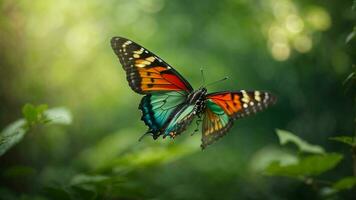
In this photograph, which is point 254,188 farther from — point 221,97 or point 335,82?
point 221,97

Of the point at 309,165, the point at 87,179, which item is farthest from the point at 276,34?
the point at 87,179

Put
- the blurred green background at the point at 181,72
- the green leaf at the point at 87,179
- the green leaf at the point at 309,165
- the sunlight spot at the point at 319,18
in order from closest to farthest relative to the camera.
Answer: the green leaf at the point at 309,165
the green leaf at the point at 87,179
the blurred green background at the point at 181,72
the sunlight spot at the point at 319,18

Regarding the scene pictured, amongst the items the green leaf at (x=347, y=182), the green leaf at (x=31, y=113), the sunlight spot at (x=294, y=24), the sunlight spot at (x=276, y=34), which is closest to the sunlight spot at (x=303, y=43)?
the sunlight spot at (x=294, y=24)

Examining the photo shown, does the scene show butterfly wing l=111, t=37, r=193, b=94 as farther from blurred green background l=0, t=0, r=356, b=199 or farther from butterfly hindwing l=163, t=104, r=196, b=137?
blurred green background l=0, t=0, r=356, b=199

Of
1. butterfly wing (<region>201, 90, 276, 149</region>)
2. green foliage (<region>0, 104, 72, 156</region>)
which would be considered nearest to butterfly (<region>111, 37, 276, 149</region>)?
butterfly wing (<region>201, 90, 276, 149</region>)

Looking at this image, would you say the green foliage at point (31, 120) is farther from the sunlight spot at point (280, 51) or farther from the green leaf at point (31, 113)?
the sunlight spot at point (280, 51)

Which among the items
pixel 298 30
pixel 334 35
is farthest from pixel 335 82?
pixel 298 30

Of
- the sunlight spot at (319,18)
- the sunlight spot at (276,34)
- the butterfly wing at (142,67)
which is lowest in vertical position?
the butterfly wing at (142,67)
